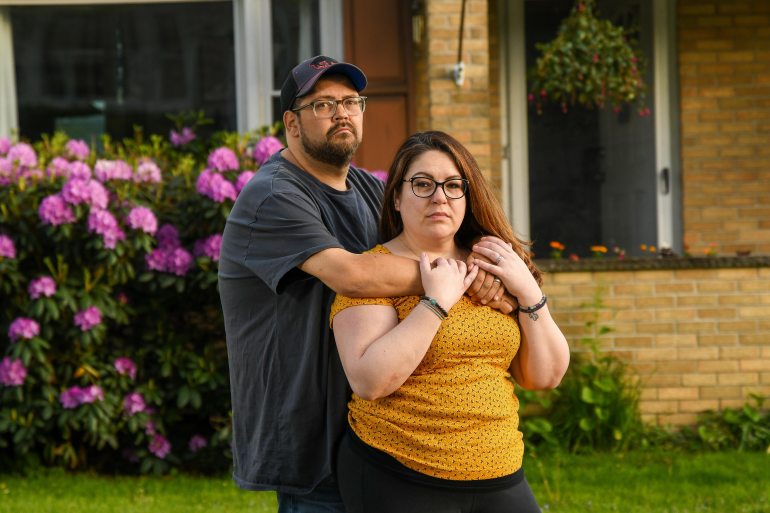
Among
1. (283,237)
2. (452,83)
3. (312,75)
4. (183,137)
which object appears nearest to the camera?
(283,237)

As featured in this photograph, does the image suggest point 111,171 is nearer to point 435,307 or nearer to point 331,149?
point 331,149

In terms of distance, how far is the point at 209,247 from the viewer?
659 centimetres

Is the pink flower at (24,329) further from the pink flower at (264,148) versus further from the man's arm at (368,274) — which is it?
the man's arm at (368,274)

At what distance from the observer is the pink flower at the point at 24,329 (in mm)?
6398

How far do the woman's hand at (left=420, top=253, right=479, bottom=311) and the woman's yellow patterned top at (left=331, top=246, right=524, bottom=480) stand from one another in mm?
56

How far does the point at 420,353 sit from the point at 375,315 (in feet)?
0.59

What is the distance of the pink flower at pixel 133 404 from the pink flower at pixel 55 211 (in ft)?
3.45

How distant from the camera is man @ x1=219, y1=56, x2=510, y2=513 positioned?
9.77 ft

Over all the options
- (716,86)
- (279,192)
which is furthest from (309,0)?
(279,192)

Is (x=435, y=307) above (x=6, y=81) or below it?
below

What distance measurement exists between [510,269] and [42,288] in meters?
4.14

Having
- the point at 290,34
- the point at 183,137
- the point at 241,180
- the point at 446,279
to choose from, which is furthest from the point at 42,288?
the point at 446,279

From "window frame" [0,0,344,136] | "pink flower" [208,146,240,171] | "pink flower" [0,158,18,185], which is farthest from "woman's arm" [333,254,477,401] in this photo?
"window frame" [0,0,344,136]

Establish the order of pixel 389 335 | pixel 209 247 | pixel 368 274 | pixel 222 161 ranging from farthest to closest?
pixel 222 161
pixel 209 247
pixel 368 274
pixel 389 335
